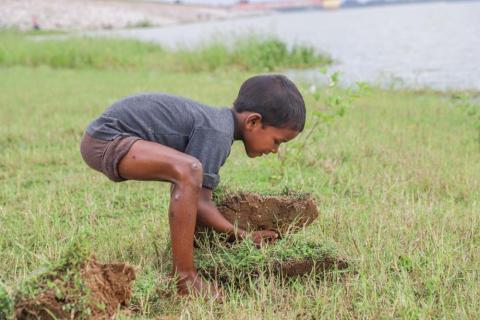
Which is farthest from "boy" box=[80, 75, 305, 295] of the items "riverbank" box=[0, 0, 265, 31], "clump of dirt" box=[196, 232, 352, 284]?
"riverbank" box=[0, 0, 265, 31]

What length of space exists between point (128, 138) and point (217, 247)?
2.32 feet

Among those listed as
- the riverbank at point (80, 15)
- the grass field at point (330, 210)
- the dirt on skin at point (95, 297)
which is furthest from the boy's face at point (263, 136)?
the riverbank at point (80, 15)

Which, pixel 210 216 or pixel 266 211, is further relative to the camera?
pixel 266 211

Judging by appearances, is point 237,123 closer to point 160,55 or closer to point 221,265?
point 221,265

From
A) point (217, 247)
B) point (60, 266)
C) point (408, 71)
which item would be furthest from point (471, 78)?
point (60, 266)

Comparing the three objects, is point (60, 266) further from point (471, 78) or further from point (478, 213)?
point (471, 78)

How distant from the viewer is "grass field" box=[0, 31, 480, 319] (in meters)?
2.49

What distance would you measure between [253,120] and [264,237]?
2.00 feet

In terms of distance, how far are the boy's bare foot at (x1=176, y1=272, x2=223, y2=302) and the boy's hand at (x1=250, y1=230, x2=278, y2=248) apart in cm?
38

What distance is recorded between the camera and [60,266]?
202cm

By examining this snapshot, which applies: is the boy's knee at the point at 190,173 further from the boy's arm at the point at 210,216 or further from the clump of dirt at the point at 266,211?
the clump of dirt at the point at 266,211

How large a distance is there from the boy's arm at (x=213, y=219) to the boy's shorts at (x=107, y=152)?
1.34 ft

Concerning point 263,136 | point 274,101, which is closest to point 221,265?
point 263,136

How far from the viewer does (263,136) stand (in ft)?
9.47
